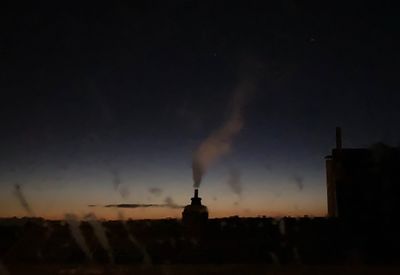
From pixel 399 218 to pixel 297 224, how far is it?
603 cm

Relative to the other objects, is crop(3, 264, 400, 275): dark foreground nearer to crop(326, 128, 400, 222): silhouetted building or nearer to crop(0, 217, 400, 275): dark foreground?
crop(0, 217, 400, 275): dark foreground

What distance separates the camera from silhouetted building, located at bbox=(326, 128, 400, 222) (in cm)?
2797

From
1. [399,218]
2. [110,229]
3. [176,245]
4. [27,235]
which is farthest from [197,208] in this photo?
[399,218]

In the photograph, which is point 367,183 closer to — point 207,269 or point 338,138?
point 338,138

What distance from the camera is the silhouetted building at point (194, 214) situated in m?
25.1

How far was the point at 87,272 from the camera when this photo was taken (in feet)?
69.2

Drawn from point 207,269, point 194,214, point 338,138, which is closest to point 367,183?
point 338,138

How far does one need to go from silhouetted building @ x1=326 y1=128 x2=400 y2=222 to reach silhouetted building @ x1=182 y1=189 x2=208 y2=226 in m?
8.08

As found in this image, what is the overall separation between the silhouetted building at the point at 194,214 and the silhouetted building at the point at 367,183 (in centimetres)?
808

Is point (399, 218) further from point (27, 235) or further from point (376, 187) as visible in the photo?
point (27, 235)

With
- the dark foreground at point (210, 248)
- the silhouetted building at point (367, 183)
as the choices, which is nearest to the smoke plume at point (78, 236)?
the dark foreground at point (210, 248)

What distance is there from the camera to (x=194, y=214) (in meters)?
25.2

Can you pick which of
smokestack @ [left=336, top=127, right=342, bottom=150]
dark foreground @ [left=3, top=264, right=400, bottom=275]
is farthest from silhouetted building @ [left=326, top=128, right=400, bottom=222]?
dark foreground @ [left=3, top=264, right=400, bottom=275]

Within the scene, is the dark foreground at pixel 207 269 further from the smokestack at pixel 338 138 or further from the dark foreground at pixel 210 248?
the smokestack at pixel 338 138
